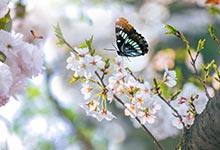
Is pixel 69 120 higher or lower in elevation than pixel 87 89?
lower

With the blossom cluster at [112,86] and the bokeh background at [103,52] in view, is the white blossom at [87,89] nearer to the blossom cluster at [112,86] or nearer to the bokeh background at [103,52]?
the blossom cluster at [112,86]

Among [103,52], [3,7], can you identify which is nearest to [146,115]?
[3,7]

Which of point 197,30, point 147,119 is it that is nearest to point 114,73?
point 147,119

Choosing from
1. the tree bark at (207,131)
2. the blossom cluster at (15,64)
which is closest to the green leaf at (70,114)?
the blossom cluster at (15,64)

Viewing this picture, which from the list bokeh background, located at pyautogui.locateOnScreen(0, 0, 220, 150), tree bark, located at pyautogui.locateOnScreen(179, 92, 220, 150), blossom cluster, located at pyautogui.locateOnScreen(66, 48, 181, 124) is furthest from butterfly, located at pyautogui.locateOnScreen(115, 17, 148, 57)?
bokeh background, located at pyautogui.locateOnScreen(0, 0, 220, 150)

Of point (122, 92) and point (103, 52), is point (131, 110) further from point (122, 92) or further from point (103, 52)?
point (103, 52)
